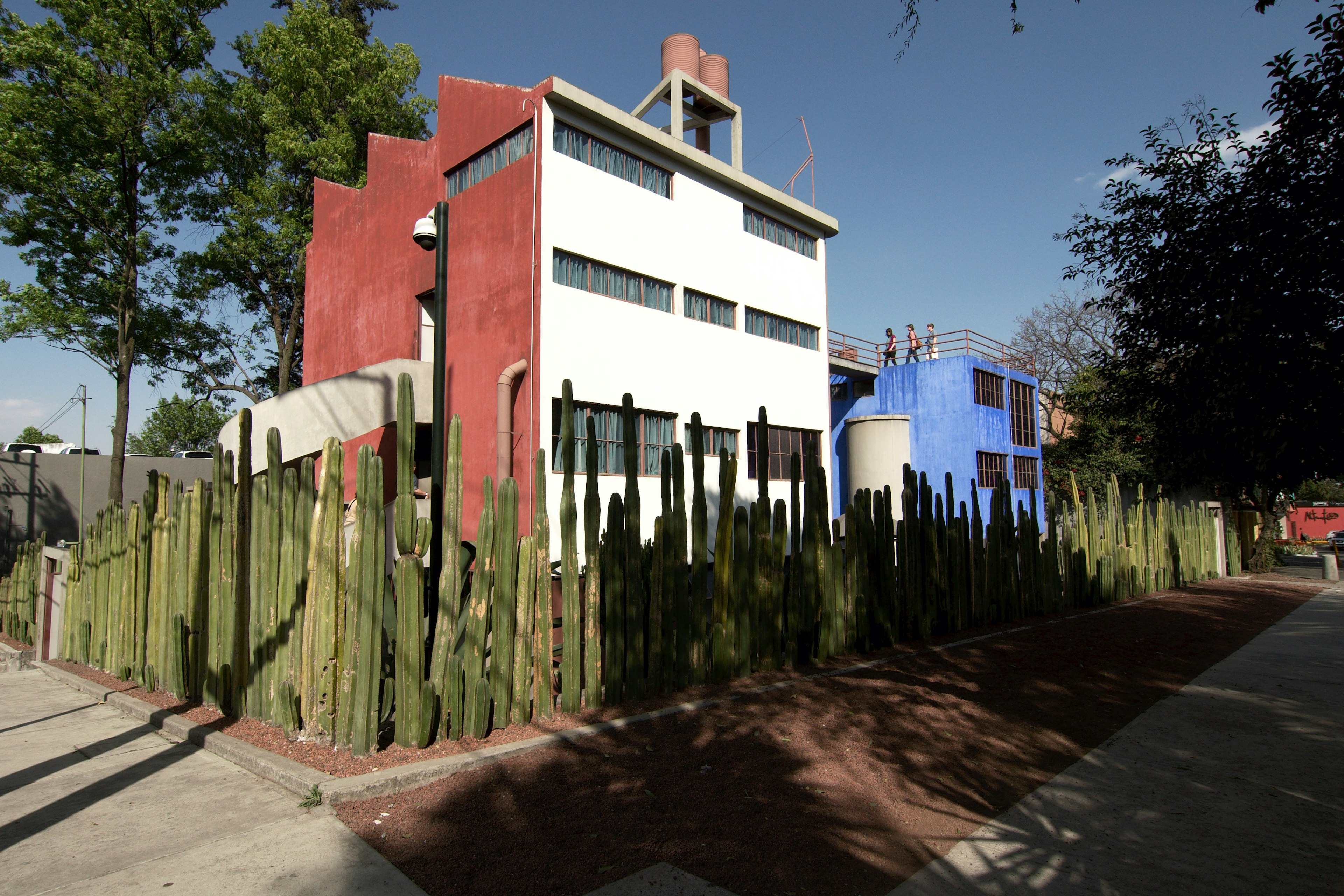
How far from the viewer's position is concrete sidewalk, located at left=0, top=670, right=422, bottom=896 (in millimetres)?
3627

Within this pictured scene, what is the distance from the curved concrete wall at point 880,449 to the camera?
75.3 feet

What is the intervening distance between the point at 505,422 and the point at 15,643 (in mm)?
8322

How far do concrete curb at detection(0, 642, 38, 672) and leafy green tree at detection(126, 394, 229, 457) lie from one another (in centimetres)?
3375

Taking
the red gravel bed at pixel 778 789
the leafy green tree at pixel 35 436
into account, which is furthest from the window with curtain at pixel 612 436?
the leafy green tree at pixel 35 436

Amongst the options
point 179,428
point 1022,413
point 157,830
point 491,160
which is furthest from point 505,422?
point 179,428

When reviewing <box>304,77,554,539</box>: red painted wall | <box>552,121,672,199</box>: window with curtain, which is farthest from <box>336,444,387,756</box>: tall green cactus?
<box>552,121,672,199</box>: window with curtain

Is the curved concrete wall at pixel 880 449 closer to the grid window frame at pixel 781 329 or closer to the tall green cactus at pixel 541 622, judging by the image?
the grid window frame at pixel 781 329

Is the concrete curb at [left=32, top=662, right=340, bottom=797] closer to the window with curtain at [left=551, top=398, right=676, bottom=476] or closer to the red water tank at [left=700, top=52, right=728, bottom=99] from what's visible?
the window with curtain at [left=551, top=398, right=676, bottom=476]

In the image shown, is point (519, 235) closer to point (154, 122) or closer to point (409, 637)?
point (409, 637)

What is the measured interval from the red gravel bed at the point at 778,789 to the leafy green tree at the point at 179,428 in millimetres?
42890

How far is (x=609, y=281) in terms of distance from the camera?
14789 millimetres

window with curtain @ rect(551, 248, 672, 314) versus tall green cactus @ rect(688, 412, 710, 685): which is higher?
window with curtain @ rect(551, 248, 672, 314)

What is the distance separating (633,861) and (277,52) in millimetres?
28156

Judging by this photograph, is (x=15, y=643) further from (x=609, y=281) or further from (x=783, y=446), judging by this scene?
(x=783, y=446)
